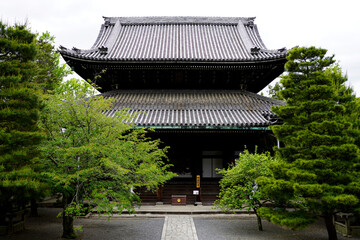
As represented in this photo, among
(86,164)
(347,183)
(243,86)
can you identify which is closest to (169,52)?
(243,86)

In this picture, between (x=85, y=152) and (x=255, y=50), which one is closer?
(x=85, y=152)

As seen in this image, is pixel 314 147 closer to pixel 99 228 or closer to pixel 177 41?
pixel 99 228

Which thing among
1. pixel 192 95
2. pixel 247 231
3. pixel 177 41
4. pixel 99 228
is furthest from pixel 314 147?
pixel 177 41

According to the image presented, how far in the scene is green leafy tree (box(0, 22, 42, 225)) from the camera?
651 centimetres

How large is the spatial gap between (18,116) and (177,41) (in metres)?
14.3

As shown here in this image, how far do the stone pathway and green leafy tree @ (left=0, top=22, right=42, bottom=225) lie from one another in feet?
15.8

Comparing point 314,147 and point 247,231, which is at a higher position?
point 314,147

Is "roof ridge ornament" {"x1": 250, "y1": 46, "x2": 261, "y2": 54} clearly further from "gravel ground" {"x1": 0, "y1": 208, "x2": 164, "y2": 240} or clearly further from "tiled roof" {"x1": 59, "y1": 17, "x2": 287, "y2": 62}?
"gravel ground" {"x1": 0, "y1": 208, "x2": 164, "y2": 240}

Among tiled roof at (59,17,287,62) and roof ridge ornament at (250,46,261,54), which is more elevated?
tiled roof at (59,17,287,62)

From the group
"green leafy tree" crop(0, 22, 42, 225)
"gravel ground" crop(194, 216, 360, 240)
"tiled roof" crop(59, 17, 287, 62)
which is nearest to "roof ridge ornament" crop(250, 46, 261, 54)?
"tiled roof" crop(59, 17, 287, 62)

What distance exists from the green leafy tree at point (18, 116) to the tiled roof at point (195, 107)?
5.61m

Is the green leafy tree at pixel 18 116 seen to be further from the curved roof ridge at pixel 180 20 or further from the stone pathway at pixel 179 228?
the curved roof ridge at pixel 180 20

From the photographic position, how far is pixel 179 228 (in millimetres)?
9805

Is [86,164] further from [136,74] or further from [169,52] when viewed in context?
[169,52]
